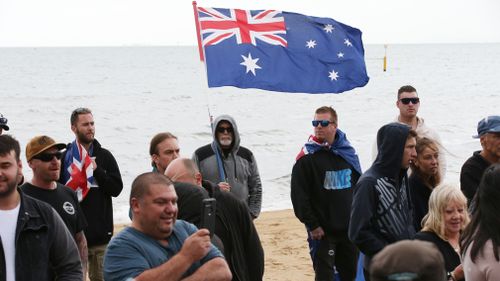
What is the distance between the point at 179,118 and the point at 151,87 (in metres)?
22.7

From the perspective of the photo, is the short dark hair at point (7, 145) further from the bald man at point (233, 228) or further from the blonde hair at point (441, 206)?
the blonde hair at point (441, 206)

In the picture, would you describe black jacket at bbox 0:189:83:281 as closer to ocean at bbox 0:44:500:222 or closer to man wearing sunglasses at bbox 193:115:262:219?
man wearing sunglasses at bbox 193:115:262:219

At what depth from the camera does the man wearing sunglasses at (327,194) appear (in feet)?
25.0

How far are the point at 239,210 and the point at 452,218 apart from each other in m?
1.39

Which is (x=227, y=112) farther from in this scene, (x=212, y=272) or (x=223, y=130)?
(x=212, y=272)

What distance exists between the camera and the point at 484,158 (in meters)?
6.50

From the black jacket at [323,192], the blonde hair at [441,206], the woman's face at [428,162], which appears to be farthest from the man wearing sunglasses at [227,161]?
the blonde hair at [441,206]

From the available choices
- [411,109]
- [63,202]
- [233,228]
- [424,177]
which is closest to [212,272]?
[233,228]

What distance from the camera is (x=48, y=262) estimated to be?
4207mm

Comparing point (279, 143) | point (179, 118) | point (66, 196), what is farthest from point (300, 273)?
point (179, 118)

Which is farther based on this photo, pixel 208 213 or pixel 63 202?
pixel 63 202

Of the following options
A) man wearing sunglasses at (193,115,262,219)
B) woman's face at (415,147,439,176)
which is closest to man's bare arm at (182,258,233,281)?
woman's face at (415,147,439,176)

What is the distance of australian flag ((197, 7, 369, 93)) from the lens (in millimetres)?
8164

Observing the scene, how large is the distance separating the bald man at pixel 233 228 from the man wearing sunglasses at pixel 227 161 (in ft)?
7.13
